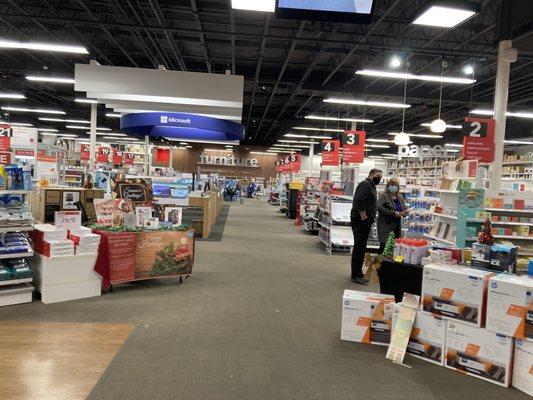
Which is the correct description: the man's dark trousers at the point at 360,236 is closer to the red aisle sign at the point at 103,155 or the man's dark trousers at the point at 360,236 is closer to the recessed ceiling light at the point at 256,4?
the recessed ceiling light at the point at 256,4

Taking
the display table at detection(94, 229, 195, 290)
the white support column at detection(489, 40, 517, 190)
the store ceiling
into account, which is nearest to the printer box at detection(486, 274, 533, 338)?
the store ceiling

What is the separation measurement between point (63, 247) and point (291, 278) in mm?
3424

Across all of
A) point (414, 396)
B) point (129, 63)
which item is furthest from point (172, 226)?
point (129, 63)

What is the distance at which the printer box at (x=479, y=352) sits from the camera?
10.9ft

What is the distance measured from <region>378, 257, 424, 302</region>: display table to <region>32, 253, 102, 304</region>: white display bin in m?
3.48

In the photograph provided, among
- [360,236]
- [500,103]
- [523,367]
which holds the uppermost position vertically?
[500,103]

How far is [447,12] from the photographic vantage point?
4.69 m

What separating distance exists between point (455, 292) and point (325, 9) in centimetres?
251

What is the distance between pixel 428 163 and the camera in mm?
16484

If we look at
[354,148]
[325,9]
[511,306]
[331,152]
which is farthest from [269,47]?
[511,306]

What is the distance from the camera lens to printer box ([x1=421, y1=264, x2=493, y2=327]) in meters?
3.46

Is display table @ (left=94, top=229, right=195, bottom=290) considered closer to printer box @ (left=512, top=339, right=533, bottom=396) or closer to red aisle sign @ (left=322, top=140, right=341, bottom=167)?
printer box @ (left=512, top=339, right=533, bottom=396)

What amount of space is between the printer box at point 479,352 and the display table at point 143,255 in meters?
3.77

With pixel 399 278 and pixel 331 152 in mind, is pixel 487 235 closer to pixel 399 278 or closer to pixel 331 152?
pixel 399 278
